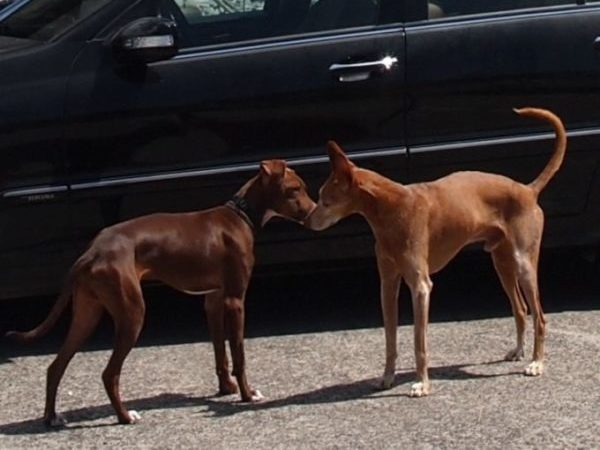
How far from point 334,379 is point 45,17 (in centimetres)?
199

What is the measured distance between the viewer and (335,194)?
5.35 meters

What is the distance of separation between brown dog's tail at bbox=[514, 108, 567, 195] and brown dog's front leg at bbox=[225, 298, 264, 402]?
50.2 inches

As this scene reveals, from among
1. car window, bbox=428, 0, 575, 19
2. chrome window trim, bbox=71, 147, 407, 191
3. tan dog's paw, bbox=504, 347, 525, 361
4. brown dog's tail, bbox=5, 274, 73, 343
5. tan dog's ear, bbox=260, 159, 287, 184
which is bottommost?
tan dog's paw, bbox=504, 347, 525, 361

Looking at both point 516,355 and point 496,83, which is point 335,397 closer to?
point 516,355

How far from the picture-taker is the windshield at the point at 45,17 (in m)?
6.05

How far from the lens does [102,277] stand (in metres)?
5.09

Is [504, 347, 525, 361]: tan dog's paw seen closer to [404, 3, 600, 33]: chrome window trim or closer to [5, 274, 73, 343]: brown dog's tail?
[404, 3, 600, 33]: chrome window trim

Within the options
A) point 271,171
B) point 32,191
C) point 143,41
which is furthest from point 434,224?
point 32,191

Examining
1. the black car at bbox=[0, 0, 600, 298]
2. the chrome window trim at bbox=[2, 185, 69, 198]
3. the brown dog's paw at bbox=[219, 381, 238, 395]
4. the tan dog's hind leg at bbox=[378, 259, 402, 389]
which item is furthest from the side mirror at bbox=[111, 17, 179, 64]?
the brown dog's paw at bbox=[219, 381, 238, 395]

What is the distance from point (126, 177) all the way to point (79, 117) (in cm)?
31

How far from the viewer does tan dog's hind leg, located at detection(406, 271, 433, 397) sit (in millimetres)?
5301

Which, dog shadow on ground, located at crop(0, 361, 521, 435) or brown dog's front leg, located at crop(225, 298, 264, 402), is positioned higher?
brown dog's front leg, located at crop(225, 298, 264, 402)

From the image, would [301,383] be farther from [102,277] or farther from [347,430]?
[102,277]

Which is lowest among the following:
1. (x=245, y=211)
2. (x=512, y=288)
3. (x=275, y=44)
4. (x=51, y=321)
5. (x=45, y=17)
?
(x=512, y=288)
